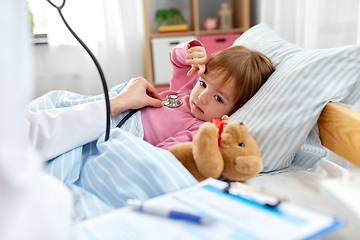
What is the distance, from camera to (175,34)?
264 cm

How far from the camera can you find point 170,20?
9.29ft

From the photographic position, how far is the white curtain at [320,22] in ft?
4.55

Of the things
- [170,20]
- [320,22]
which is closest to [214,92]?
[320,22]

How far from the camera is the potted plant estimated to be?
2.70 meters

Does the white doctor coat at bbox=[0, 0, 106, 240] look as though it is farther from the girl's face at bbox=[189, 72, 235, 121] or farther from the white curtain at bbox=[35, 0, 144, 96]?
the white curtain at bbox=[35, 0, 144, 96]

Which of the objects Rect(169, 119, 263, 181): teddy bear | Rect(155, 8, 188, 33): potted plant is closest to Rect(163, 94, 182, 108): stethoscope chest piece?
Rect(169, 119, 263, 181): teddy bear

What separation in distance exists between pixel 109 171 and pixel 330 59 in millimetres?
641

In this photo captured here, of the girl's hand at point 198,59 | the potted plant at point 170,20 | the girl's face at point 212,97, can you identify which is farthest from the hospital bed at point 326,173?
the potted plant at point 170,20

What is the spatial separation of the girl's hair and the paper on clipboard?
573 mm

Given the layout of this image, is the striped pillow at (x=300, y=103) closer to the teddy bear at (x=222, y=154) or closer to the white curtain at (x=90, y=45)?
the teddy bear at (x=222, y=154)

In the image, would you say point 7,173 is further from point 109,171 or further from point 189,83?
point 189,83

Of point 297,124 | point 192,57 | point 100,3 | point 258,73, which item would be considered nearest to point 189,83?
point 192,57

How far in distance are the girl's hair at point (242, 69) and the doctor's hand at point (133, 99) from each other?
215mm

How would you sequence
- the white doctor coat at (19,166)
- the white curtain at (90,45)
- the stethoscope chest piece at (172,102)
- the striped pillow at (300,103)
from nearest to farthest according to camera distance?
the white doctor coat at (19,166)
the striped pillow at (300,103)
the stethoscope chest piece at (172,102)
the white curtain at (90,45)
